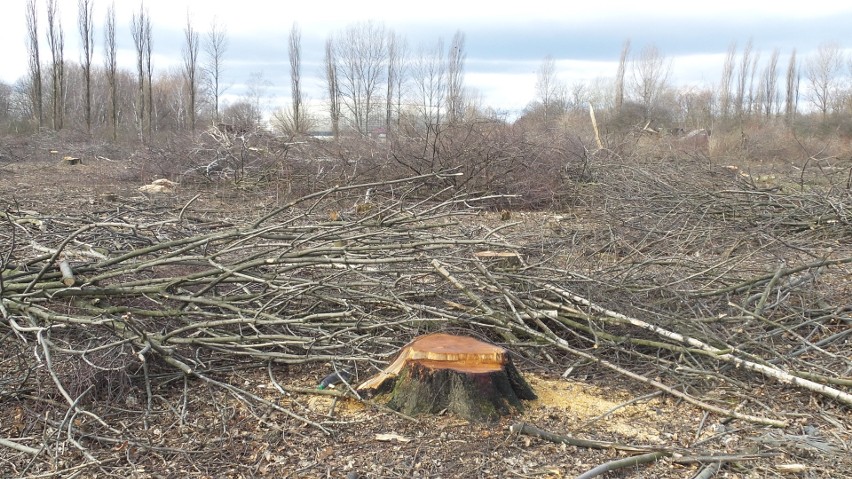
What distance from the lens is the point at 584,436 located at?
110 inches

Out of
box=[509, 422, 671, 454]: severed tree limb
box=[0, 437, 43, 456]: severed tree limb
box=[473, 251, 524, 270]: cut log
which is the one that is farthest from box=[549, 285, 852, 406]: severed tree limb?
box=[0, 437, 43, 456]: severed tree limb

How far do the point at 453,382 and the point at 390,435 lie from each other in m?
0.37

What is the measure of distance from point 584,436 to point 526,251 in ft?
8.94

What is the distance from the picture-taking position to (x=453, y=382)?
292 centimetres

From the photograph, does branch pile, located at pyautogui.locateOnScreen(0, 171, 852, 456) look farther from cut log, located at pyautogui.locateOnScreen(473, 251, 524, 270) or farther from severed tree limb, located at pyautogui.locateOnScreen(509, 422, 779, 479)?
severed tree limb, located at pyautogui.locateOnScreen(509, 422, 779, 479)

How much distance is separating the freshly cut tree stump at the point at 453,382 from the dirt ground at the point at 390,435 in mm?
68

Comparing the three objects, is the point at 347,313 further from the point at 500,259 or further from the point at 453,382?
the point at 500,259

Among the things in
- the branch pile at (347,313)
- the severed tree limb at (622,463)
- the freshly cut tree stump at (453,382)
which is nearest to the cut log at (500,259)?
the branch pile at (347,313)

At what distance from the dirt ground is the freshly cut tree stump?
0.22 feet

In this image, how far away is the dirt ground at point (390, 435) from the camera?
250 centimetres

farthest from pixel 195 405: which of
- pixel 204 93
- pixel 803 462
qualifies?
pixel 204 93

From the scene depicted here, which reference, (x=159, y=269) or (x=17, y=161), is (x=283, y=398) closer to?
(x=159, y=269)

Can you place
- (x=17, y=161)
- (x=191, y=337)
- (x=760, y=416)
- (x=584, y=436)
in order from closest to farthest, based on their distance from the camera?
1. (x=584, y=436)
2. (x=760, y=416)
3. (x=191, y=337)
4. (x=17, y=161)

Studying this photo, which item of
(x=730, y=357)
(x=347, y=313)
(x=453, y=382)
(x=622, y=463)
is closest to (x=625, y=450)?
(x=622, y=463)
